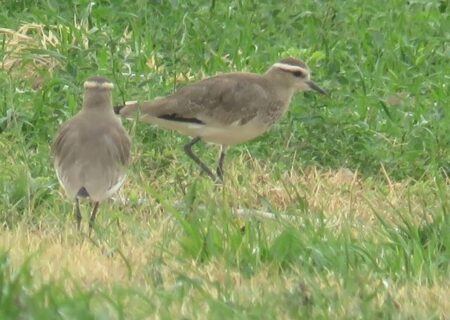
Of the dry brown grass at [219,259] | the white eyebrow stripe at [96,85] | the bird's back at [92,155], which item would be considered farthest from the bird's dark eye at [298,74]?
the bird's back at [92,155]

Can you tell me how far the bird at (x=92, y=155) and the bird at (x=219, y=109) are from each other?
51.6 inches

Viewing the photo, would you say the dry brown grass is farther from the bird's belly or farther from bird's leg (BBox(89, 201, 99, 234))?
the bird's belly

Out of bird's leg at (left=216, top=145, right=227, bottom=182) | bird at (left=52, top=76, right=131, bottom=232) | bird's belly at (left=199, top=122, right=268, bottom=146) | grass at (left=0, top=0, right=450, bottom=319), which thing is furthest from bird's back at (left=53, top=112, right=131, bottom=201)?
bird's belly at (left=199, top=122, right=268, bottom=146)

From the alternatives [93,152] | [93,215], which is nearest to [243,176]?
[93,152]

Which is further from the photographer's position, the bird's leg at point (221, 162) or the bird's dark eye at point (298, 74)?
the bird's dark eye at point (298, 74)

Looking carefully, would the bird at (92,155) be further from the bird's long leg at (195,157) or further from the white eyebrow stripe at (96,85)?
the bird's long leg at (195,157)

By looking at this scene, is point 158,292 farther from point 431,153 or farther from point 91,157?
point 431,153

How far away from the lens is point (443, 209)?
301 inches

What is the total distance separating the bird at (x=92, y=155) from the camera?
8469mm

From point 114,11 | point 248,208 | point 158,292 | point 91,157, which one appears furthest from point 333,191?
point 114,11

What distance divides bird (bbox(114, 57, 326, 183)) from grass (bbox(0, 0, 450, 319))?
0.15 metres

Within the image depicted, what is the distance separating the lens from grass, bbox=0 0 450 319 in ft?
21.8

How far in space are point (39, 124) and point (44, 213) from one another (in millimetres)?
1958

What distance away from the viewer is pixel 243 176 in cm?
1002
